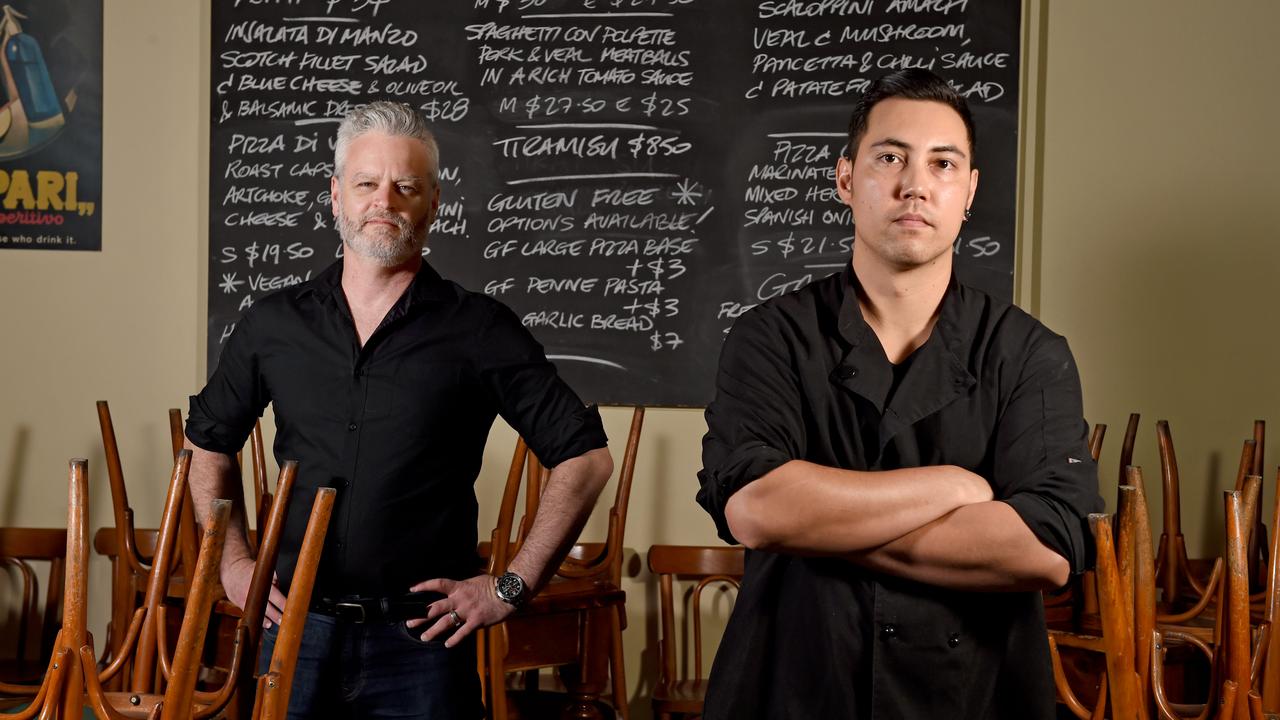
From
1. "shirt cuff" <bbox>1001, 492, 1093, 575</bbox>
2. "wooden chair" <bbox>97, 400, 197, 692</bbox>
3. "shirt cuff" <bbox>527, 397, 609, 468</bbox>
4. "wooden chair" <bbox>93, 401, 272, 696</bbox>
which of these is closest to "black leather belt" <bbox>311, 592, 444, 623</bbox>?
"shirt cuff" <bbox>527, 397, 609, 468</bbox>

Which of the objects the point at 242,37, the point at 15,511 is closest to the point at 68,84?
the point at 242,37

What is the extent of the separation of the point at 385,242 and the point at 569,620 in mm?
1282

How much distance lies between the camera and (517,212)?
3229 millimetres

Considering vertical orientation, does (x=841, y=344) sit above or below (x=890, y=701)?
above

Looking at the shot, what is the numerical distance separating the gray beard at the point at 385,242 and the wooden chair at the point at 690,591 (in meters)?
1.62

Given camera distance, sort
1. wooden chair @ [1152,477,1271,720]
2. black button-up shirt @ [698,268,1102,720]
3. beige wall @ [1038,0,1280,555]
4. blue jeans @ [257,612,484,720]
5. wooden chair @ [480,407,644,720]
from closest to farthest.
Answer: black button-up shirt @ [698,268,1102,720], wooden chair @ [1152,477,1271,720], blue jeans @ [257,612,484,720], wooden chair @ [480,407,644,720], beige wall @ [1038,0,1280,555]

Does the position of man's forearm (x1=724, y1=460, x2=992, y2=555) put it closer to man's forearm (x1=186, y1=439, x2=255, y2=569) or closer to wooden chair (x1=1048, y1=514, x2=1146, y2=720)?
wooden chair (x1=1048, y1=514, x2=1146, y2=720)

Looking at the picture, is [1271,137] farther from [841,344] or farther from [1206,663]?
[841,344]

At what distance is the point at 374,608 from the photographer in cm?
164

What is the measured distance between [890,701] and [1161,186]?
2.41m

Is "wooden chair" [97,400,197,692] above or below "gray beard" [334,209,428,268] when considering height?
below

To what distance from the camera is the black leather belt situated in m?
1.63

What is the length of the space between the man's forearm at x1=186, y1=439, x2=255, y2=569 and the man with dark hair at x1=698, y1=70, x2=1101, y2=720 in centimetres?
90

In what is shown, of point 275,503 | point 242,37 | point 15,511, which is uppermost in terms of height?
point 242,37
